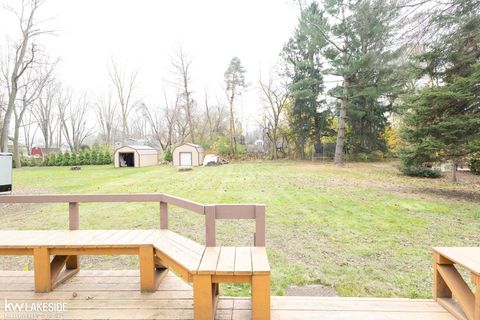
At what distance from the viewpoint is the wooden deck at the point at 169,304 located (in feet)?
7.55

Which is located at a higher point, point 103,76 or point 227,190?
point 103,76

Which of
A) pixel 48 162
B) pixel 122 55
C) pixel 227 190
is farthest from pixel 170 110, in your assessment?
pixel 227 190

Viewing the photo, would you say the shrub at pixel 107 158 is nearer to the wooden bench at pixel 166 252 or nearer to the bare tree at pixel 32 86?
the bare tree at pixel 32 86

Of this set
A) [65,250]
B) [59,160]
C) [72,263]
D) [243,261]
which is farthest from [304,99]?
[59,160]

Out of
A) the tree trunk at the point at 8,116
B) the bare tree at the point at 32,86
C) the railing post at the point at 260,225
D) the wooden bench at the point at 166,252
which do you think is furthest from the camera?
the bare tree at the point at 32,86

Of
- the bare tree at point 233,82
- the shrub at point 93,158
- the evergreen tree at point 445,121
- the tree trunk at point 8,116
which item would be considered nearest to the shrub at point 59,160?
the shrub at point 93,158

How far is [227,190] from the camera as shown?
32.5 feet

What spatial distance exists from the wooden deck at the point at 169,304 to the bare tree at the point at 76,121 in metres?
47.0

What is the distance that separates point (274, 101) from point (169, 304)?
2734cm

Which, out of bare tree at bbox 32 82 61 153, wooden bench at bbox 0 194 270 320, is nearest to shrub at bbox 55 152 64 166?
bare tree at bbox 32 82 61 153

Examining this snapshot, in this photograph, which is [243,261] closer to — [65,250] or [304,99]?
[65,250]

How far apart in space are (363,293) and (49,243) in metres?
3.29

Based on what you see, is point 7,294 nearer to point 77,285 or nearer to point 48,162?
point 77,285

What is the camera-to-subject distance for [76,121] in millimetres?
44625
